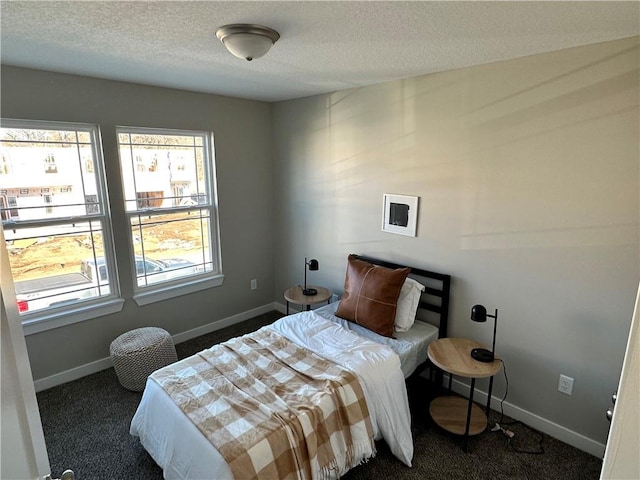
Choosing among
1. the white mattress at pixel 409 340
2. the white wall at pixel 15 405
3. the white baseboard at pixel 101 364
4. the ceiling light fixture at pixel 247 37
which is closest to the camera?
the white wall at pixel 15 405

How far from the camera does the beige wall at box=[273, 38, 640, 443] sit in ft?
6.46

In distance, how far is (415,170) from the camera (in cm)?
279

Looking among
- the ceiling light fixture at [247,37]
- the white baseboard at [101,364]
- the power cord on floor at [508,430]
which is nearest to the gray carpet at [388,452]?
the power cord on floor at [508,430]

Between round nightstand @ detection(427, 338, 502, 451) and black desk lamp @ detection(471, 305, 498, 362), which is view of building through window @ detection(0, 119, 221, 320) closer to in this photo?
round nightstand @ detection(427, 338, 502, 451)

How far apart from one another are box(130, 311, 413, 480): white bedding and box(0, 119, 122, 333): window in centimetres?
134

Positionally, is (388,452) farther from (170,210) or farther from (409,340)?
(170,210)

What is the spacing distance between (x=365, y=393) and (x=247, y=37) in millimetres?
1958

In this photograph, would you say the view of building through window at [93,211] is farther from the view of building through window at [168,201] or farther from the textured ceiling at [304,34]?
the textured ceiling at [304,34]

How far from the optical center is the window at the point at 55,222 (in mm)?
2555

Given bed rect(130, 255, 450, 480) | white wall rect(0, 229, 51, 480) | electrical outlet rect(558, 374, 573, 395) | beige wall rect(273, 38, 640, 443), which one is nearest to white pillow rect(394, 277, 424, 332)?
bed rect(130, 255, 450, 480)

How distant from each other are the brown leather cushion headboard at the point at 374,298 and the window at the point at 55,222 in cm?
204

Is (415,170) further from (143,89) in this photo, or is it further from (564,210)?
(143,89)

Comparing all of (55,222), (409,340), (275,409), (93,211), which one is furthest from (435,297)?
(55,222)

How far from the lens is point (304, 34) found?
171 centimetres
